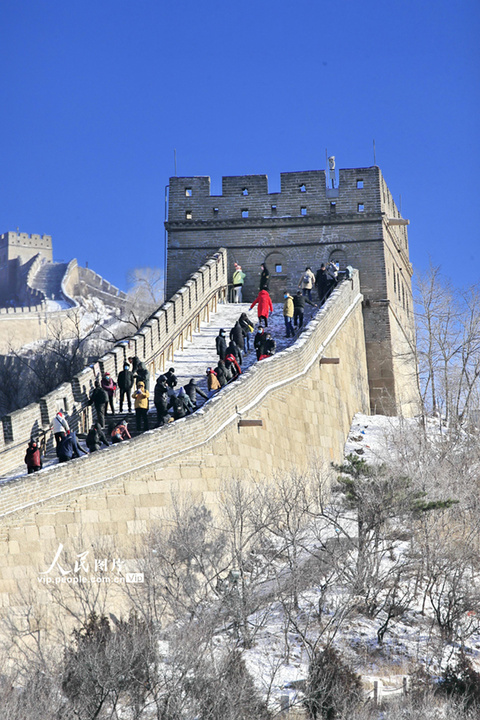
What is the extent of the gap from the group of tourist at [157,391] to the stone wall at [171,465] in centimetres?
97

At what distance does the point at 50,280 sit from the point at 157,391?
9412 centimetres

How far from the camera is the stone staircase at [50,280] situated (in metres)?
111

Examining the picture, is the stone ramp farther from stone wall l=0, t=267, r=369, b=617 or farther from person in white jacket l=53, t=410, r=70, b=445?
stone wall l=0, t=267, r=369, b=617

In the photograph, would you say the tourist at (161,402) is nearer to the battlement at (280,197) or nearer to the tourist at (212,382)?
the tourist at (212,382)

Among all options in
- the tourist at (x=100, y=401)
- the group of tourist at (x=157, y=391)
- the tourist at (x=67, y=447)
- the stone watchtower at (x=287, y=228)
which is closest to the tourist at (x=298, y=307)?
the group of tourist at (x=157, y=391)

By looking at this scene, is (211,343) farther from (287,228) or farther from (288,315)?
(287,228)

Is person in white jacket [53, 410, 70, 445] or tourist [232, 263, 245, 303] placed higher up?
tourist [232, 263, 245, 303]

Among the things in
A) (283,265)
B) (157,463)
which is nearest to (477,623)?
(157,463)

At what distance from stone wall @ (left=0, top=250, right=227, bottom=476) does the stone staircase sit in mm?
77261

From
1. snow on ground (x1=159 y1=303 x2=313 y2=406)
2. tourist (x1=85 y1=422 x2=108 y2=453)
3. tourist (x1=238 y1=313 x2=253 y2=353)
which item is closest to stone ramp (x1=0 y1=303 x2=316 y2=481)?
snow on ground (x1=159 y1=303 x2=313 y2=406)

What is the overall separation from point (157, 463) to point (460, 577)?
5.76 m

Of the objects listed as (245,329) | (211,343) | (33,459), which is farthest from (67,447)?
(211,343)

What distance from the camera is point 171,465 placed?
20516 mm

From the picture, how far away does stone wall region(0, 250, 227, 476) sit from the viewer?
21.6 meters
